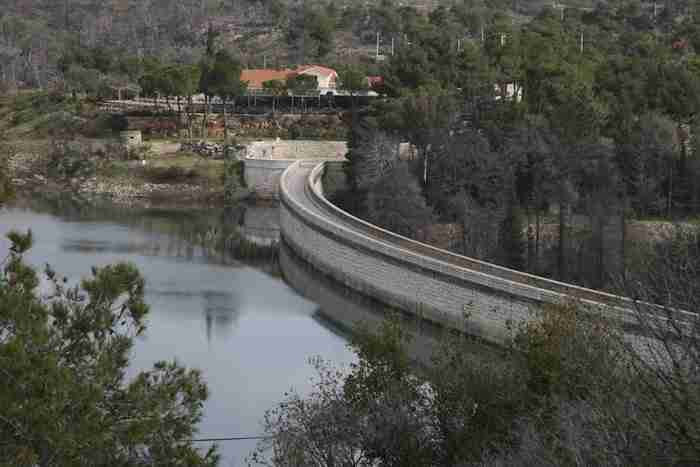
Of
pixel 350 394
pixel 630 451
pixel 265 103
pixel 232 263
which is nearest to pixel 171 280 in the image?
pixel 232 263

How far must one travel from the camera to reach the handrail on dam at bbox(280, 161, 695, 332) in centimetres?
2244

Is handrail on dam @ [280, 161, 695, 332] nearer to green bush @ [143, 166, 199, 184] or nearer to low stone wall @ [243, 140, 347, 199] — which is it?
low stone wall @ [243, 140, 347, 199]

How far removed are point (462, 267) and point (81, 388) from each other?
57.5ft

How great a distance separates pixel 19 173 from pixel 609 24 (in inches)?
1487

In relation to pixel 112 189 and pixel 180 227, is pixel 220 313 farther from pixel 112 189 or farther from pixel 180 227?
pixel 112 189

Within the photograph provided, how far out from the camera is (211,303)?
29.2 m

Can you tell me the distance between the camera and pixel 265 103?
59.8 meters

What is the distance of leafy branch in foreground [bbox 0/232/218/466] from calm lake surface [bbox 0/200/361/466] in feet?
25.0

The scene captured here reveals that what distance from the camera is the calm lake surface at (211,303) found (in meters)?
21.9

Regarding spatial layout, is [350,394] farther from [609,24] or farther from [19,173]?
[609,24]

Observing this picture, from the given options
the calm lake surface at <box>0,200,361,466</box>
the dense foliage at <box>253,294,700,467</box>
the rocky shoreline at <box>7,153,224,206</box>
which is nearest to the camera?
the dense foliage at <box>253,294,700,467</box>

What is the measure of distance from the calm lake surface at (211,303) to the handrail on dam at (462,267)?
210cm

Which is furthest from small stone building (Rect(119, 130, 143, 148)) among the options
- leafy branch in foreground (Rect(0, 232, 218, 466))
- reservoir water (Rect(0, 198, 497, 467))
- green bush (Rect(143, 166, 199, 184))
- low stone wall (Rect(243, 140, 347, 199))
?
leafy branch in foreground (Rect(0, 232, 218, 466))

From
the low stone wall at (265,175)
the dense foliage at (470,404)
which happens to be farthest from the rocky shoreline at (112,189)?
the dense foliage at (470,404)
